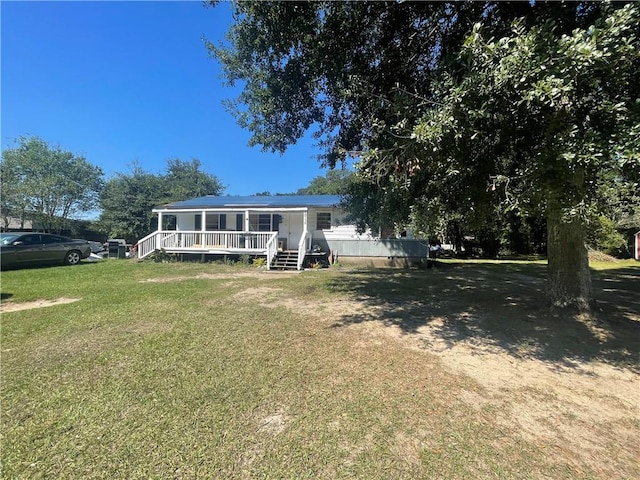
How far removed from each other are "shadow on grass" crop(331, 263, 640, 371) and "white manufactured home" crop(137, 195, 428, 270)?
527cm

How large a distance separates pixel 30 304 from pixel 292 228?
11583mm

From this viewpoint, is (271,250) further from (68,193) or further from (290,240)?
(68,193)

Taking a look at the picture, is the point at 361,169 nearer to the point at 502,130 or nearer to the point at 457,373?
the point at 502,130

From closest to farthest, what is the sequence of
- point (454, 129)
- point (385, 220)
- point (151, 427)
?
1. point (151, 427)
2. point (454, 129)
3. point (385, 220)

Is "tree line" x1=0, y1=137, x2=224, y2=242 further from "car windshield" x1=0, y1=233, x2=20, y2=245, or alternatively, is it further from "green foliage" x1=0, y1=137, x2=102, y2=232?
"car windshield" x1=0, y1=233, x2=20, y2=245

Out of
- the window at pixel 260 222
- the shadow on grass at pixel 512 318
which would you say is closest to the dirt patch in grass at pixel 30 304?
the shadow on grass at pixel 512 318

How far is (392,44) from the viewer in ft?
20.0

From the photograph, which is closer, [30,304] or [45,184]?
[30,304]

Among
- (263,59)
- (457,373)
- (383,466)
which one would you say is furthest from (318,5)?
(383,466)

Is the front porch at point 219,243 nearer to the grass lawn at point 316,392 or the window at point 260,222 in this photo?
the window at point 260,222

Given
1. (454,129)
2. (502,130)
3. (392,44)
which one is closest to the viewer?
(454,129)

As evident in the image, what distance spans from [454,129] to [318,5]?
10.4ft

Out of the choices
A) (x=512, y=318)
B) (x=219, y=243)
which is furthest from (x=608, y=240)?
(x=219, y=243)

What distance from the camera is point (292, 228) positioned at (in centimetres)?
1745
